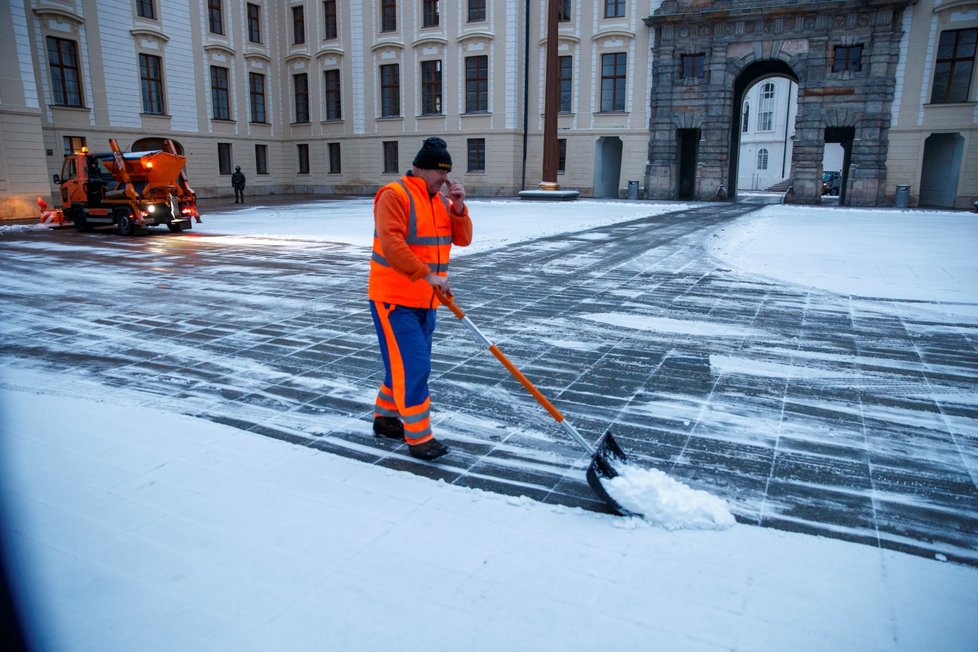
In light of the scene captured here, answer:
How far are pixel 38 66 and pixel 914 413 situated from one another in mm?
30821

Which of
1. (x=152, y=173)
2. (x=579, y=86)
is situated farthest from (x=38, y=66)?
(x=579, y=86)

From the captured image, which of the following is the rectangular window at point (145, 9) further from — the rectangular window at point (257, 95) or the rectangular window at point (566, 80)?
the rectangular window at point (566, 80)

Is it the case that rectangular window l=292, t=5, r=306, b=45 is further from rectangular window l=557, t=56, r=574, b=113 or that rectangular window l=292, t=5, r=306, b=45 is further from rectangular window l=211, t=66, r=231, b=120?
rectangular window l=557, t=56, r=574, b=113

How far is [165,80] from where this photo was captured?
1206 inches

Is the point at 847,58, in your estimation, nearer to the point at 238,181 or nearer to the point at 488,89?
the point at 488,89

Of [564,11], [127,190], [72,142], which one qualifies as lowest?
[127,190]

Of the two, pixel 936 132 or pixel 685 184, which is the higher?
pixel 936 132

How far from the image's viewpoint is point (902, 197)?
2675cm

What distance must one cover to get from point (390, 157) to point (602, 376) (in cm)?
3383

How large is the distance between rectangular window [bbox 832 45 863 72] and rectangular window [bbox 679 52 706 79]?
17.2 feet

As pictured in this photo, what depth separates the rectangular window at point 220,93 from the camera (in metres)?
33.4

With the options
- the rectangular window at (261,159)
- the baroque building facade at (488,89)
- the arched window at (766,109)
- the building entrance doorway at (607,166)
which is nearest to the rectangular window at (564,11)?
the baroque building facade at (488,89)

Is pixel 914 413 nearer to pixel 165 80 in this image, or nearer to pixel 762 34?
pixel 762 34

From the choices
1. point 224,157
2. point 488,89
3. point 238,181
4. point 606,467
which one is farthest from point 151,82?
point 606,467
